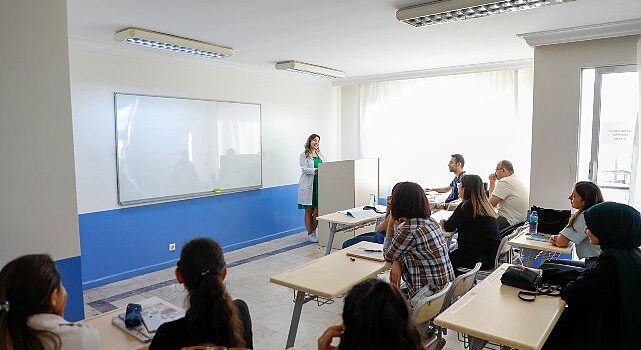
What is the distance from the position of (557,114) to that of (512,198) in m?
0.98

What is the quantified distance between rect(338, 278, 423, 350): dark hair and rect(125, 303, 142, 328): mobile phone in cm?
114

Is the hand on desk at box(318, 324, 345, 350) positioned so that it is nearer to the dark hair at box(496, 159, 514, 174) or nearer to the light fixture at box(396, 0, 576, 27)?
the light fixture at box(396, 0, 576, 27)

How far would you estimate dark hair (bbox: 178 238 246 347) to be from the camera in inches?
58.4

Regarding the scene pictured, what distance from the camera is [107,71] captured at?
4.66 metres

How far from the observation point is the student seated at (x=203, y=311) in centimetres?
148

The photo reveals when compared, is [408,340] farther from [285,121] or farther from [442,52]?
[285,121]

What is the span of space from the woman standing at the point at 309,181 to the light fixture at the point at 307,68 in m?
0.98

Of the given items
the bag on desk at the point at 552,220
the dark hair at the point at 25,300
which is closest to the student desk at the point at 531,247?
the bag on desk at the point at 552,220

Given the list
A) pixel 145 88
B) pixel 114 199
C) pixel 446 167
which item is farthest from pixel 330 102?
pixel 114 199

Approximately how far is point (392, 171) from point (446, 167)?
0.97 meters

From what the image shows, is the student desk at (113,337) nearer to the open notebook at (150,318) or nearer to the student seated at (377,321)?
the open notebook at (150,318)

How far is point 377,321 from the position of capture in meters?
1.22

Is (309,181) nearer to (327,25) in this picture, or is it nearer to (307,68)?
(307,68)

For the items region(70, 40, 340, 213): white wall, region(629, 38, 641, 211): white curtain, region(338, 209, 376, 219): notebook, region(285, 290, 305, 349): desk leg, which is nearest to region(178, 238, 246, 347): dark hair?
region(285, 290, 305, 349): desk leg
